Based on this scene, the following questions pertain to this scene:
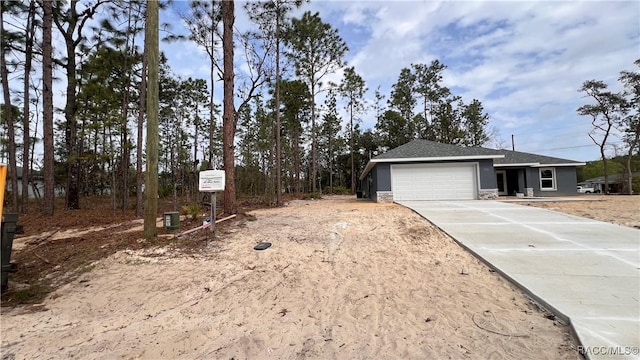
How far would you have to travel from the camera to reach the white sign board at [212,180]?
21.4ft

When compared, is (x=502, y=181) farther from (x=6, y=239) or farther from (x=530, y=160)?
(x=6, y=239)

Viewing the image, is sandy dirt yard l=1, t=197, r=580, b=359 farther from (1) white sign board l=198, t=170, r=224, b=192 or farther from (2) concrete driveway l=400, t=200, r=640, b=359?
(1) white sign board l=198, t=170, r=224, b=192

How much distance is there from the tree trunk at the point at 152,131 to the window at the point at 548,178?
2276 cm

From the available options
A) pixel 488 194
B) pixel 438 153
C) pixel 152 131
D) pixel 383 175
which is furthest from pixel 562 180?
pixel 152 131

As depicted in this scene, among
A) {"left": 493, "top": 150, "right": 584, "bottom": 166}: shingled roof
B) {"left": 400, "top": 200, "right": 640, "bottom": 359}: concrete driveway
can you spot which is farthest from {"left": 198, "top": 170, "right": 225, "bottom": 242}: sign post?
{"left": 493, "top": 150, "right": 584, "bottom": 166}: shingled roof

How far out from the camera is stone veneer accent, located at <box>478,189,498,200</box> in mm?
15125

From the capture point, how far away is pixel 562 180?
20.6 metres

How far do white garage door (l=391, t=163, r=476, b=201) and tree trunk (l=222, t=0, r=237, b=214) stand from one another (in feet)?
29.1

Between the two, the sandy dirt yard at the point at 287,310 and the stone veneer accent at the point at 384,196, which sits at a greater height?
the stone veneer accent at the point at 384,196

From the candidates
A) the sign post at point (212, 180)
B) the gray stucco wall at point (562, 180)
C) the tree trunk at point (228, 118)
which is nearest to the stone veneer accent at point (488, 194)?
the gray stucco wall at point (562, 180)

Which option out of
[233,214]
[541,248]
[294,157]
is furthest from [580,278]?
[294,157]

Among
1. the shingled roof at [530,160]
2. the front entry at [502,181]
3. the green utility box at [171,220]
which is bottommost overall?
the green utility box at [171,220]

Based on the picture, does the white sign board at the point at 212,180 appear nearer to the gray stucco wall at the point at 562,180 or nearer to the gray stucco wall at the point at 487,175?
the gray stucco wall at the point at 487,175

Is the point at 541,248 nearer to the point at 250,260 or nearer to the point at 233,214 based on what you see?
the point at 250,260
